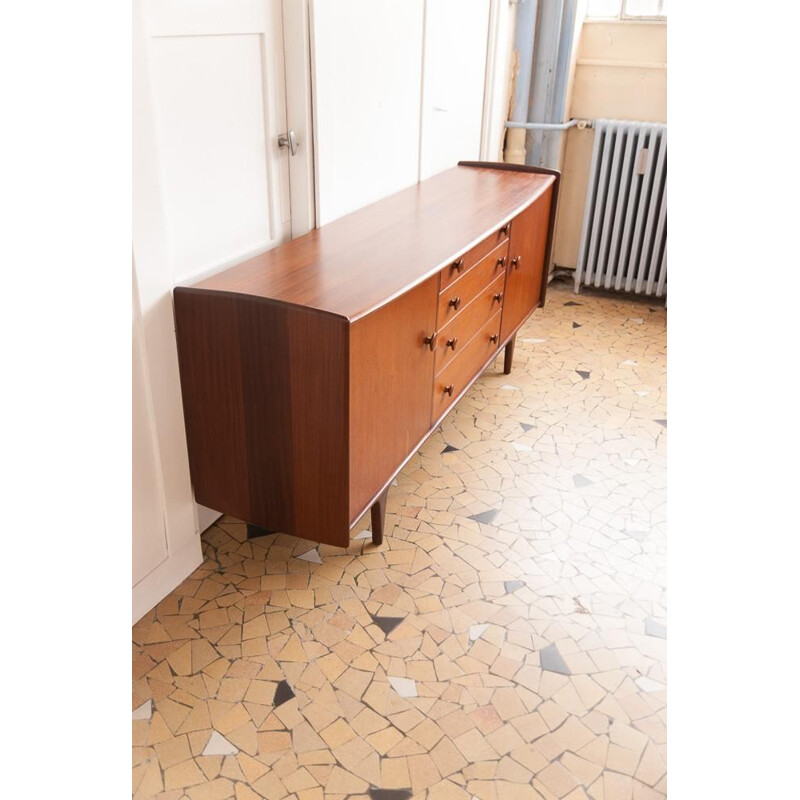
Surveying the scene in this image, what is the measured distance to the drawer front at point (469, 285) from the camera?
2420 mm

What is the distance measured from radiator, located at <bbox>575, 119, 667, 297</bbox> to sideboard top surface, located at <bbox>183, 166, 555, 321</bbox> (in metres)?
1.05

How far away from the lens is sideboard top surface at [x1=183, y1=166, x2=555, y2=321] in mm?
1989

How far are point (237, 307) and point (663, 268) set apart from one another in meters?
3.14

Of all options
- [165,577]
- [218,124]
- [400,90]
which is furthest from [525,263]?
[165,577]

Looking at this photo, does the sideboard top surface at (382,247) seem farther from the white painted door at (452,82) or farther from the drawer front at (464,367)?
the drawer front at (464,367)

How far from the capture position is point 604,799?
5.32 feet

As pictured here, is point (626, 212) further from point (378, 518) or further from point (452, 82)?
point (378, 518)

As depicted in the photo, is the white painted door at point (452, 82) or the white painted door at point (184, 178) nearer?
the white painted door at point (184, 178)

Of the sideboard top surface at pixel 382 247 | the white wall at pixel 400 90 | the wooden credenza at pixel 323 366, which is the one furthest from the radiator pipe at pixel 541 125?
the wooden credenza at pixel 323 366

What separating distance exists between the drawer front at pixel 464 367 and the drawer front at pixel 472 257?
0.30m

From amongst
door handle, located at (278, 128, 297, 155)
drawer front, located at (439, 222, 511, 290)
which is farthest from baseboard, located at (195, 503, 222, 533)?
door handle, located at (278, 128, 297, 155)

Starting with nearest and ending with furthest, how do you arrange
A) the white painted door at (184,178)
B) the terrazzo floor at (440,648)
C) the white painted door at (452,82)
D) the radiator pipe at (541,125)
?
the terrazzo floor at (440,648) → the white painted door at (184,178) → the white painted door at (452,82) → the radiator pipe at (541,125)
